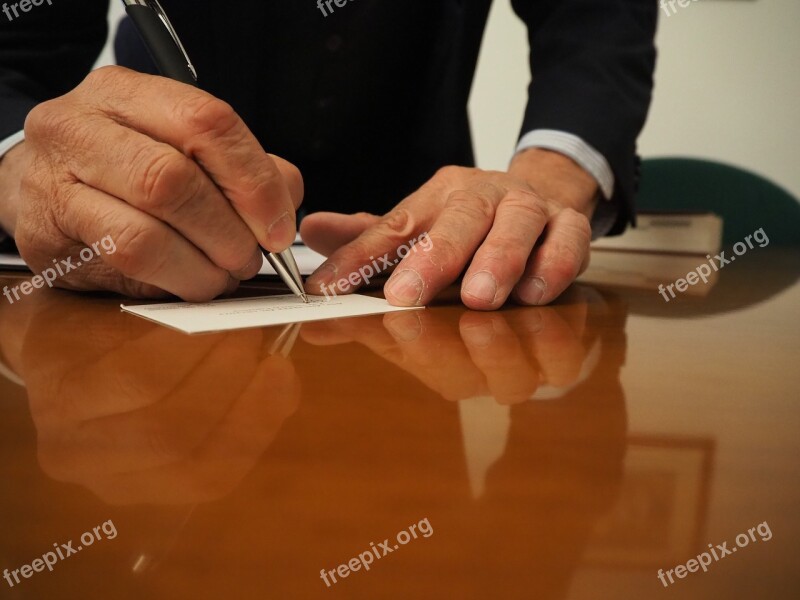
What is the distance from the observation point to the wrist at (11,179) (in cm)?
63

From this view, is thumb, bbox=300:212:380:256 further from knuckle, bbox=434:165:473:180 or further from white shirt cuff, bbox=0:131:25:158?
white shirt cuff, bbox=0:131:25:158

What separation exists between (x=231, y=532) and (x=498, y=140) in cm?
250

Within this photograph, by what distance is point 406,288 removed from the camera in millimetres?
494

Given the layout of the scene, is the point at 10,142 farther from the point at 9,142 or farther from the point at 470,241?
the point at 470,241

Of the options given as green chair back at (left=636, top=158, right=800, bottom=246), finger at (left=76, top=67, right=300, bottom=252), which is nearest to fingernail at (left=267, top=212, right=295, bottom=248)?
finger at (left=76, top=67, right=300, bottom=252)

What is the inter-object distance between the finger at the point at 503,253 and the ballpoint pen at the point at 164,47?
0.12 metres

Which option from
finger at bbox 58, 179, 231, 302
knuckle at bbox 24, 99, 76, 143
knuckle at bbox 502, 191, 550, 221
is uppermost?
knuckle at bbox 24, 99, 76, 143

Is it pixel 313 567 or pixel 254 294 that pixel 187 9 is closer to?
pixel 254 294

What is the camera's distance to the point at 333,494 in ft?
0.59

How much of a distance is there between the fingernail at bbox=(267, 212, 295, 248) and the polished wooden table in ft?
0.42

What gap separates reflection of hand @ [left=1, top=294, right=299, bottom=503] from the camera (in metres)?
0.19

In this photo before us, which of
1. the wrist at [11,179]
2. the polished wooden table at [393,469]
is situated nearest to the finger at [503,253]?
the polished wooden table at [393,469]

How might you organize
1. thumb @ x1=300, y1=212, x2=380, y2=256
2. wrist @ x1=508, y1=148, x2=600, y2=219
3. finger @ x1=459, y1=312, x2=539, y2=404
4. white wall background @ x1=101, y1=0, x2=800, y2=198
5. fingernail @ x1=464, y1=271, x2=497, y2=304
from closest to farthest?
finger @ x1=459, y1=312, x2=539, y2=404
fingernail @ x1=464, y1=271, x2=497, y2=304
thumb @ x1=300, y1=212, x2=380, y2=256
wrist @ x1=508, y1=148, x2=600, y2=219
white wall background @ x1=101, y1=0, x2=800, y2=198

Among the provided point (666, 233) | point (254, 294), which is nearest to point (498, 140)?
point (666, 233)
